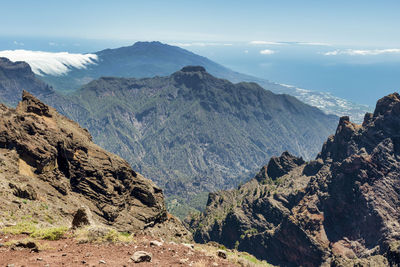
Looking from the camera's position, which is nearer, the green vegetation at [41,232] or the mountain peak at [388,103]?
the green vegetation at [41,232]

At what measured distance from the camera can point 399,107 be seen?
425 ft

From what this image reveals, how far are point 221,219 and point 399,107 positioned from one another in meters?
89.1

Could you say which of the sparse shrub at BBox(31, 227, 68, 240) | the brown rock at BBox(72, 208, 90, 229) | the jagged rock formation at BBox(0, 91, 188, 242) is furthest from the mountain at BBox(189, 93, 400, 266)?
the sparse shrub at BBox(31, 227, 68, 240)

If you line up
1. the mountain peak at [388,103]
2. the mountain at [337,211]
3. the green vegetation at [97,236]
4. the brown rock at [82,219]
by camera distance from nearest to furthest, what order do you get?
the green vegetation at [97,236] < the brown rock at [82,219] < the mountain at [337,211] < the mountain peak at [388,103]

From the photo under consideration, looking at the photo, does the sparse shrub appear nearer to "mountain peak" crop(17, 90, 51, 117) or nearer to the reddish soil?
the reddish soil

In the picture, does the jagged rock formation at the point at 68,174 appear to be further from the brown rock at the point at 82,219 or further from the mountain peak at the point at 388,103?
the mountain peak at the point at 388,103

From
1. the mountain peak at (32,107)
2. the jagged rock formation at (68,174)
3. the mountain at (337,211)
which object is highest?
the mountain peak at (32,107)

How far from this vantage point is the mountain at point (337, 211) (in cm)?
10375

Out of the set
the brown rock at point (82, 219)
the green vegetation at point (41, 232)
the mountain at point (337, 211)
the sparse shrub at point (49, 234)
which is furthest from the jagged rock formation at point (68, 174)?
the mountain at point (337, 211)

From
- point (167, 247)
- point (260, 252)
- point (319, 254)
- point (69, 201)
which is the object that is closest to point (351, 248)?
point (319, 254)

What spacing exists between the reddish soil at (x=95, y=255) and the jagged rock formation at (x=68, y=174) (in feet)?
58.6

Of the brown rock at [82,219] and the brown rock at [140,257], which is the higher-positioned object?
the brown rock at [140,257]

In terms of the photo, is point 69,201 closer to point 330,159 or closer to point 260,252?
point 260,252

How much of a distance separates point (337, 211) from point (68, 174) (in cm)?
9568
